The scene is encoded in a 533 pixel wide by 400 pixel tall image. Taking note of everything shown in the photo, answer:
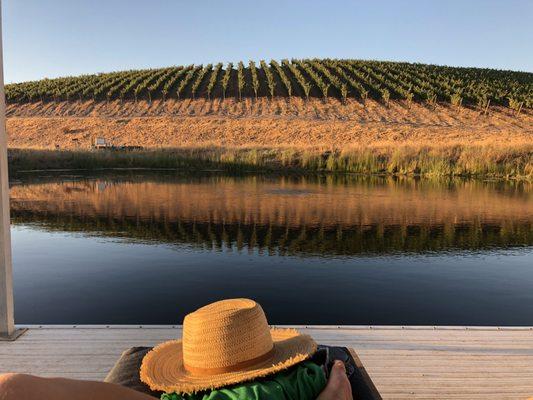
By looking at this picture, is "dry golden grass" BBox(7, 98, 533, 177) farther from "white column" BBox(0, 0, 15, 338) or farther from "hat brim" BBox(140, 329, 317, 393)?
"hat brim" BBox(140, 329, 317, 393)

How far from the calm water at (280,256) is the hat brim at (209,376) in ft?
13.1

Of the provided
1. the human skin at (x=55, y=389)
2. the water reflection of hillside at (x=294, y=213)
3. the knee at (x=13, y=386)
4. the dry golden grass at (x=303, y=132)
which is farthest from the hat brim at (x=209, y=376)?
the dry golden grass at (x=303, y=132)

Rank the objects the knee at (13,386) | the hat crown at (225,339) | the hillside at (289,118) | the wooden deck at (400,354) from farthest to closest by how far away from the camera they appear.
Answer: the hillside at (289,118)
the wooden deck at (400,354)
the hat crown at (225,339)
the knee at (13,386)

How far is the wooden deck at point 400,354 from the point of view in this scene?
309 centimetres

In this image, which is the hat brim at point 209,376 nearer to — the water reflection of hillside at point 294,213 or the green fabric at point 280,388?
the green fabric at point 280,388

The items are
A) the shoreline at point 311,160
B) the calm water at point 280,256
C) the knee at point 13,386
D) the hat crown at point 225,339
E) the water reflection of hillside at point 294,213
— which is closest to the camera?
the knee at point 13,386

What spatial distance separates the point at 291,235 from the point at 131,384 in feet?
28.2

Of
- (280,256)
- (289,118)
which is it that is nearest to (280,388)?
(280,256)

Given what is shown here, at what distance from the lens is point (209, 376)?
1.72 m

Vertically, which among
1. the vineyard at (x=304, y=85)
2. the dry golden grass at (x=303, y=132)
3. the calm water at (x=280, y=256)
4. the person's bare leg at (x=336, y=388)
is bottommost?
the calm water at (x=280, y=256)

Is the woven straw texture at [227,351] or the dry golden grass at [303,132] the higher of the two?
the dry golden grass at [303,132]

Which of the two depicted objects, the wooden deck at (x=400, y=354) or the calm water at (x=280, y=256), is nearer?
the wooden deck at (x=400, y=354)

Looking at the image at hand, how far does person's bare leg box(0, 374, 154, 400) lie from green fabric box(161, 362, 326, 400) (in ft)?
1.26

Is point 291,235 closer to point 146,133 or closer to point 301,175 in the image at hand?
point 301,175
